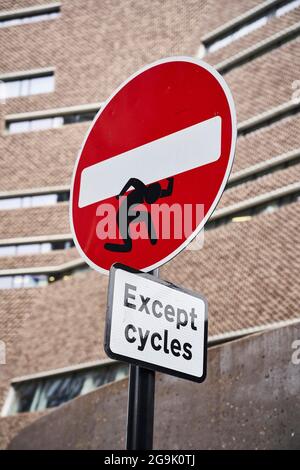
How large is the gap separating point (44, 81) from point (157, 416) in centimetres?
2452

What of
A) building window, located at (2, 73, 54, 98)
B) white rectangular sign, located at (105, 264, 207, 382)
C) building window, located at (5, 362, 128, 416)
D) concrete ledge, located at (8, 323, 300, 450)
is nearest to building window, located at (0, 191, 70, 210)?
building window, located at (2, 73, 54, 98)

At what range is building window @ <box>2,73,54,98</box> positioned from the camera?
34.0 meters

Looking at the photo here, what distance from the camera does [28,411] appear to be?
27328 mm

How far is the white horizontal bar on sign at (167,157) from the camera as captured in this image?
207 centimetres

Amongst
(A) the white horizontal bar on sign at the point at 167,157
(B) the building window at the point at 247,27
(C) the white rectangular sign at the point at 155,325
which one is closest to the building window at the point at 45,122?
(B) the building window at the point at 247,27

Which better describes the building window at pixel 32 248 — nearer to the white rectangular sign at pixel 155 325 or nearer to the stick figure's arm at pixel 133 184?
the stick figure's arm at pixel 133 184

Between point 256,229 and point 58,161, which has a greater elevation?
point 58,161

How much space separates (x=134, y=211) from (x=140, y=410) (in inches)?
20.6

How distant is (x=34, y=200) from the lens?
3122 centimetres

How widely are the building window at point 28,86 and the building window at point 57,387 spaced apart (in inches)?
501

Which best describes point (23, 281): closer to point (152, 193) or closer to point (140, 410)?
point (152, 193)

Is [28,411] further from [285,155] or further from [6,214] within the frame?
[285,155]

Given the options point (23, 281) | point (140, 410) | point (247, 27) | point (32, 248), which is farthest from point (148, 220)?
point (32, 248)
